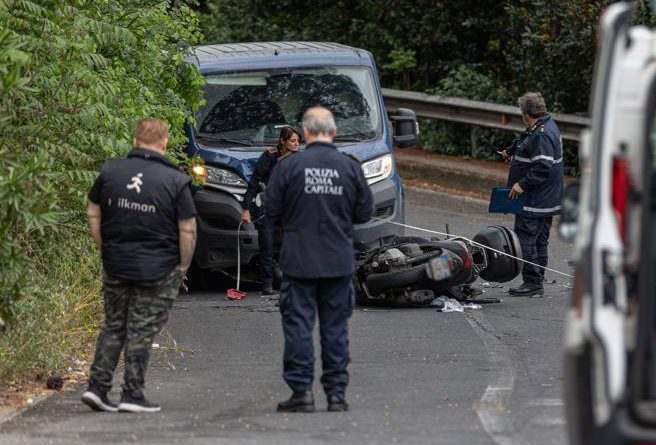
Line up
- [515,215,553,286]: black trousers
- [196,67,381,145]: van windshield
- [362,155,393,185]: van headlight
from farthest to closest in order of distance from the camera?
[196,67,381,145]: van windshield, [362,155,393,185]: van headlight, [515,215,553,286]: black trousers

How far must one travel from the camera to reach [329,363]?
9414 mm

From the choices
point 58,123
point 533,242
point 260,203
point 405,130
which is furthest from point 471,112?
point 58,123

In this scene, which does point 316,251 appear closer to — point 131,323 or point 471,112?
point 131,323

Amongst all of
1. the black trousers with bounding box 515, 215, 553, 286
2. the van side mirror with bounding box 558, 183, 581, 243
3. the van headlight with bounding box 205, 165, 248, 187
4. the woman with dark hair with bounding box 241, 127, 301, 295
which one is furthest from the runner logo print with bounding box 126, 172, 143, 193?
the black trousers with bounding box 515, 215, 553, 286

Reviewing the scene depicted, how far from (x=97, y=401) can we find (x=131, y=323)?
50 cm

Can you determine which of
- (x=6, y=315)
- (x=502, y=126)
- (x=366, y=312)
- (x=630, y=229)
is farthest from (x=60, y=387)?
(x=502, y=126)

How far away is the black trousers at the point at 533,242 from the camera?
1442 centimetres

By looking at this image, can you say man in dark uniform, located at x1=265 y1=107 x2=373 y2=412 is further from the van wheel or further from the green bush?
the van wheel

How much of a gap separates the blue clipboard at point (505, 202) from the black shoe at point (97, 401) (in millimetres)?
6034

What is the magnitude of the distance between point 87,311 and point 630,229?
20.4 ft

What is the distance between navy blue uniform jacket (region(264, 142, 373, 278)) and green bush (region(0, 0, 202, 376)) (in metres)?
1.40

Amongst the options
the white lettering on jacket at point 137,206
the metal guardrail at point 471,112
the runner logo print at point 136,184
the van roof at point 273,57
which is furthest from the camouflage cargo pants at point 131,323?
the metal guardrail at point 471,112

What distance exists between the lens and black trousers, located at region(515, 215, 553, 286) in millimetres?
14422

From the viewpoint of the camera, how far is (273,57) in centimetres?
1569
